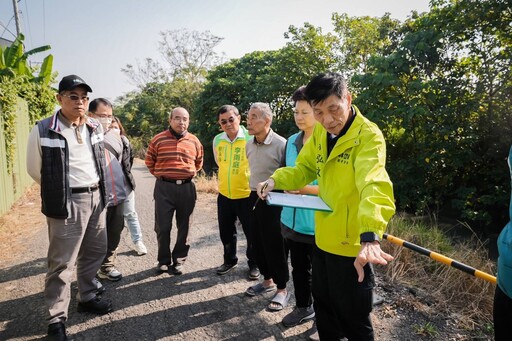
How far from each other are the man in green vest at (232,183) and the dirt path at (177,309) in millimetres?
364

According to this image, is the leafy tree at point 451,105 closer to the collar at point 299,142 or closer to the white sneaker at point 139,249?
the collar at point 299,142

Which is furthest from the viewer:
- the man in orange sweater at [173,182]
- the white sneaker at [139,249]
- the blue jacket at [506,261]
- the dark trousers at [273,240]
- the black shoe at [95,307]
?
the white sneaker at [139,249]

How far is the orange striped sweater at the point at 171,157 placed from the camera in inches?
151

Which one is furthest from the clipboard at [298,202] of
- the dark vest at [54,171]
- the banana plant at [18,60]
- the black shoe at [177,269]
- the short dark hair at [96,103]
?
the banana plant at [18,60]

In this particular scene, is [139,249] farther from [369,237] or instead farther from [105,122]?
[369,237]

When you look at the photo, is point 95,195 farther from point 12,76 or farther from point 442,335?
point 12,76

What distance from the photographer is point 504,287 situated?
5.03 ft

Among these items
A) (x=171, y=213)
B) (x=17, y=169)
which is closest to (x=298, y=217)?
(x=171, y=213)

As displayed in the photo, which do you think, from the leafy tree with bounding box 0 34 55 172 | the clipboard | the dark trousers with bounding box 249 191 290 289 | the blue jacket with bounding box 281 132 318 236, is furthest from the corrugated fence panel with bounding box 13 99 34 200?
the clipboard

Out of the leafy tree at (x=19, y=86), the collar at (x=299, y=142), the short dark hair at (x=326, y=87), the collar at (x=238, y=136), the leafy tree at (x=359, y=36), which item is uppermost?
the leafy tree at (x=359, y=36)

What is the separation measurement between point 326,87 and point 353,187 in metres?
0.60

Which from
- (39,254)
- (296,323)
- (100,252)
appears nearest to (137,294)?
(100,252)

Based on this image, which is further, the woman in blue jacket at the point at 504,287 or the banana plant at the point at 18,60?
the banana plant at the point at 18,60

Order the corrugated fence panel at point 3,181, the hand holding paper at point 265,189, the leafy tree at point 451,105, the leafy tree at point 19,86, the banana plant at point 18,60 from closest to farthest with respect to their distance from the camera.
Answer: the hand holding paper at point 265,189
the corrugated fence panel at point 3,181
the leafy tree at point 19,86
the leafy tree at point 451,105
the banana plant at point 18,60
